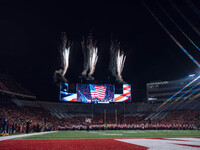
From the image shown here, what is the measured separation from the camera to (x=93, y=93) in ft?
172

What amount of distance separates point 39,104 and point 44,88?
488 cm

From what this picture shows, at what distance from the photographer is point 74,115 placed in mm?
54219

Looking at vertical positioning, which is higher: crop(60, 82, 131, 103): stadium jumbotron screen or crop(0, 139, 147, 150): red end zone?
crop(60, 82, 131, 103): stadium jumbotron screen

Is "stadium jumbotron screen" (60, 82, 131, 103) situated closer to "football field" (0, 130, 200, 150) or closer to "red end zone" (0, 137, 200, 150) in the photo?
"football field" (0, 130, 200, 150)

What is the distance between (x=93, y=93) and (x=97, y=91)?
1.35 metres

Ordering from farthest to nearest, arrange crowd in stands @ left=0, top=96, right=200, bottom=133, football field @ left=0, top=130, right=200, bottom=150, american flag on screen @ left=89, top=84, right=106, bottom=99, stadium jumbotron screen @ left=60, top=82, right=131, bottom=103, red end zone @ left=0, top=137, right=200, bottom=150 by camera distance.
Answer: american flag on screen @ left=89, top=84, right=106, bottom=99
stadium jumbotron screen @ left=60, top=82, right=131, bottom=103
crowd in stands @ left=0, top=96, right=200, bottom=133
football field @ left=0, top=130, right=200, bottom=150
red end zone @ left=0, top=137, right=200, bottom=150

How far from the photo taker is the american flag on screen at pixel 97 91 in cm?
5238

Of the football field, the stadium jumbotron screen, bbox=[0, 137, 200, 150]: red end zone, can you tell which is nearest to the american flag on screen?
the stadium jumbotron screen

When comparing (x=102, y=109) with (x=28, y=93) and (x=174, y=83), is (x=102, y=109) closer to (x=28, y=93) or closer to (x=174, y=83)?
(x=28, y=93)

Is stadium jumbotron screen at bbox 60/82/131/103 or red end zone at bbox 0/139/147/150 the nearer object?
red end zone at bbox 0/139/147/150

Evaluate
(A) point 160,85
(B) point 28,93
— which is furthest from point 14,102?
(A) point 160,85

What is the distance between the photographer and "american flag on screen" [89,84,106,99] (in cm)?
5238

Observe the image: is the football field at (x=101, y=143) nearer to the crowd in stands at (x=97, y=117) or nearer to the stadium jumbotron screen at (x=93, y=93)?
the crowd in stands at (x=97, y=117)

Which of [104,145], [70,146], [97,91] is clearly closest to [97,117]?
[97,91]
